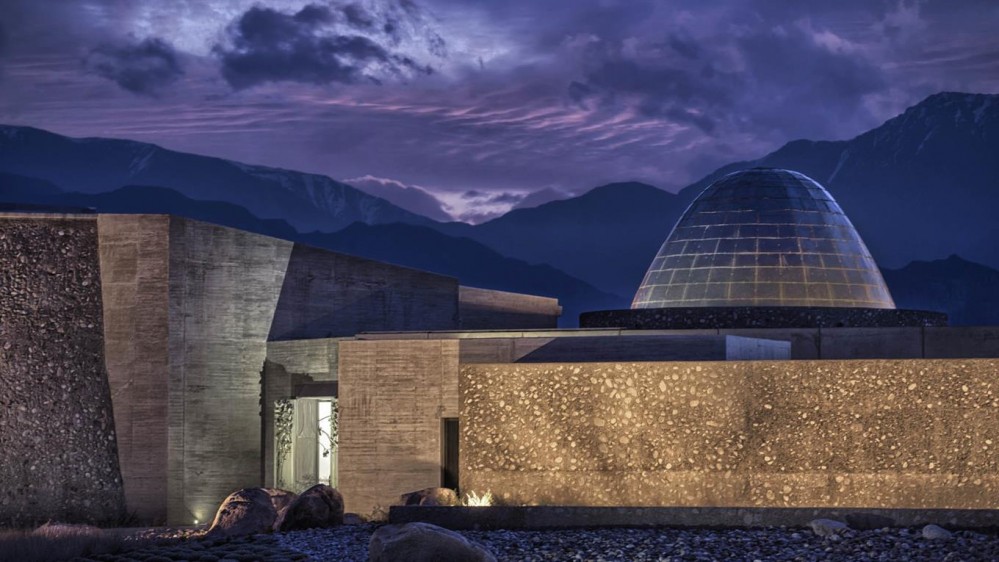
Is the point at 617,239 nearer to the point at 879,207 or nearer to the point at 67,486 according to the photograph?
the point at 879,207

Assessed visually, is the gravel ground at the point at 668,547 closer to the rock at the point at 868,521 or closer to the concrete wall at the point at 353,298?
the rock at the point at 868,521

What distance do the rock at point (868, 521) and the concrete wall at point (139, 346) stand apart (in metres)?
13.5

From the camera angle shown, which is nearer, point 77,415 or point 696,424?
point 696,424

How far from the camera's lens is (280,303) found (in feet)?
89.2

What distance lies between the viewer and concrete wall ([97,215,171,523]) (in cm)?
2431

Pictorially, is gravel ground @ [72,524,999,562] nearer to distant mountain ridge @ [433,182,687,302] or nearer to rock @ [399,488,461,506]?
rock @ [399,488,461,506]

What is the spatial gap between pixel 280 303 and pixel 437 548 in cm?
1436

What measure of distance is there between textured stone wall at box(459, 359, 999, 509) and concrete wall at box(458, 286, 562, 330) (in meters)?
10.9

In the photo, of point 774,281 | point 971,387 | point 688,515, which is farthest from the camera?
point 774,281

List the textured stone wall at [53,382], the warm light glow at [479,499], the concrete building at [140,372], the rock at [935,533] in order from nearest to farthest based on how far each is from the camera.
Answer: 1. the rock at [935,533]
2. the warm light glow at [479,499]
3. the textured stone wall at [53,382]
4. the concrete building at [140,372]

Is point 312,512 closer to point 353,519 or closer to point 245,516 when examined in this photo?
point 245,516

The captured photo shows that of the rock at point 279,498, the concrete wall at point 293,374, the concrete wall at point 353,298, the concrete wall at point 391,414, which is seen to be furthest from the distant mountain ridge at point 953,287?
the rock at point 279,498

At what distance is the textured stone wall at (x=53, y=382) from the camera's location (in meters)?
23.9

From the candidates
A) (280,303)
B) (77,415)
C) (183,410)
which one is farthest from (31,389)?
(280,303)
